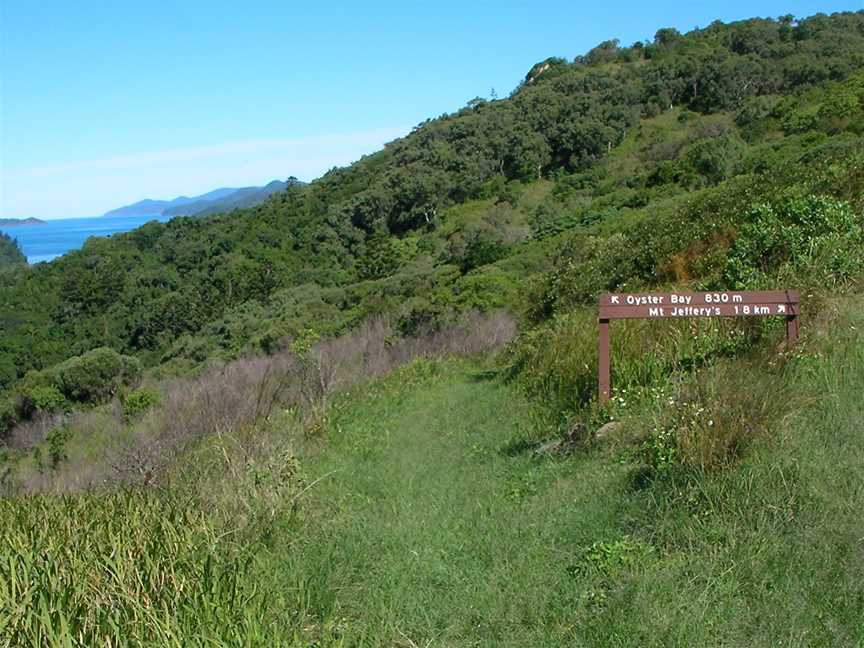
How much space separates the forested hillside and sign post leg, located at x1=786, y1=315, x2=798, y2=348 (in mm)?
18893

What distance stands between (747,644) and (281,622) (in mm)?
1954

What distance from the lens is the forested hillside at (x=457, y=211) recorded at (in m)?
37.8

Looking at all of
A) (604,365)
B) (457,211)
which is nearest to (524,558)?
(604,365)

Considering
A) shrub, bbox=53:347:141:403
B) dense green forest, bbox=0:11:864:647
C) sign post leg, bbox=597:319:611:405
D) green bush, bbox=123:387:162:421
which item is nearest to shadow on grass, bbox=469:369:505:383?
dense green forest, bbox=0:11:864:647

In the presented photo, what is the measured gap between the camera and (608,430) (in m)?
6.54

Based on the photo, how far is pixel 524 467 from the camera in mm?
6879

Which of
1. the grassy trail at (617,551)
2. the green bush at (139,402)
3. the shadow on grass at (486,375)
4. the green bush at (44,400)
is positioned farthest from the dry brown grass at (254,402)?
the green bush at (44,400)

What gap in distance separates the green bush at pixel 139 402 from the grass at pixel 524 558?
22.9m

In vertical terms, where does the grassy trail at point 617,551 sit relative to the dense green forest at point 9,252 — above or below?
below

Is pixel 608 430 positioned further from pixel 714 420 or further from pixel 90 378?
pixel 90 378

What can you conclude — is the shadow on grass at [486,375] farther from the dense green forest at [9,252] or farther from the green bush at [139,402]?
the dense green forest at [9,252]

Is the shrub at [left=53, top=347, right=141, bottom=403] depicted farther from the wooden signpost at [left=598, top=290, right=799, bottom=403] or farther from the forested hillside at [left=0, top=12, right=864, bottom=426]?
the wooden signpost at [left=598, top=290, right=799, bottom=403]

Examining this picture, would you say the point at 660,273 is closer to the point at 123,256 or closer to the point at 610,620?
the point at 610,620

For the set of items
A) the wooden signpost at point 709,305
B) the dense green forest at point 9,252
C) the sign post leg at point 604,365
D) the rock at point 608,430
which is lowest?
the rock at point 608,430
